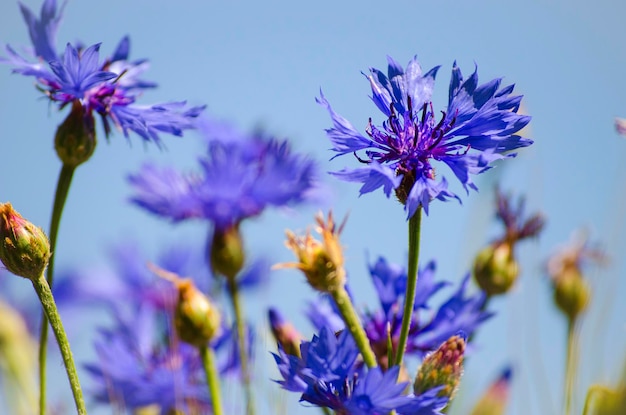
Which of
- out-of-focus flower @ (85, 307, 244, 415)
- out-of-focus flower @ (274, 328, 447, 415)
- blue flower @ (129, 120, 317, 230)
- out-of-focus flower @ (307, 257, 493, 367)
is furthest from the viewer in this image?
blue flower @ (129, 120, 317, 230)

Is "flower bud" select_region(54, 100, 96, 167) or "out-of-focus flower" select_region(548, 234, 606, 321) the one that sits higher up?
"flower bud" select_region(54, 100, 96, 167)

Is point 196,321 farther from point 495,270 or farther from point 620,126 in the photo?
point 620,126

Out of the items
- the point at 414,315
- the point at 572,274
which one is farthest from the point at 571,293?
the point at 414,315

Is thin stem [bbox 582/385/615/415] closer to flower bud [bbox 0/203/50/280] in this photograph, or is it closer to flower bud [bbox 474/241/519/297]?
flower bud [bbox 474/241/519/297]

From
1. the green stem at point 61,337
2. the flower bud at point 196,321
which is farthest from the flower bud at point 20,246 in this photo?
the flower bud at point 196,321

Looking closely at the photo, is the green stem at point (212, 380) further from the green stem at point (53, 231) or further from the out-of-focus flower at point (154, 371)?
the green stem at point (53, 231)

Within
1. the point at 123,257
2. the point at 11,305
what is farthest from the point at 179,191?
the point at 11,305

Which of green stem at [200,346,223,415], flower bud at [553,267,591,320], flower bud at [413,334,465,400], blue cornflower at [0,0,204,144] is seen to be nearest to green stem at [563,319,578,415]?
flower bud at [553,267,591,320]
